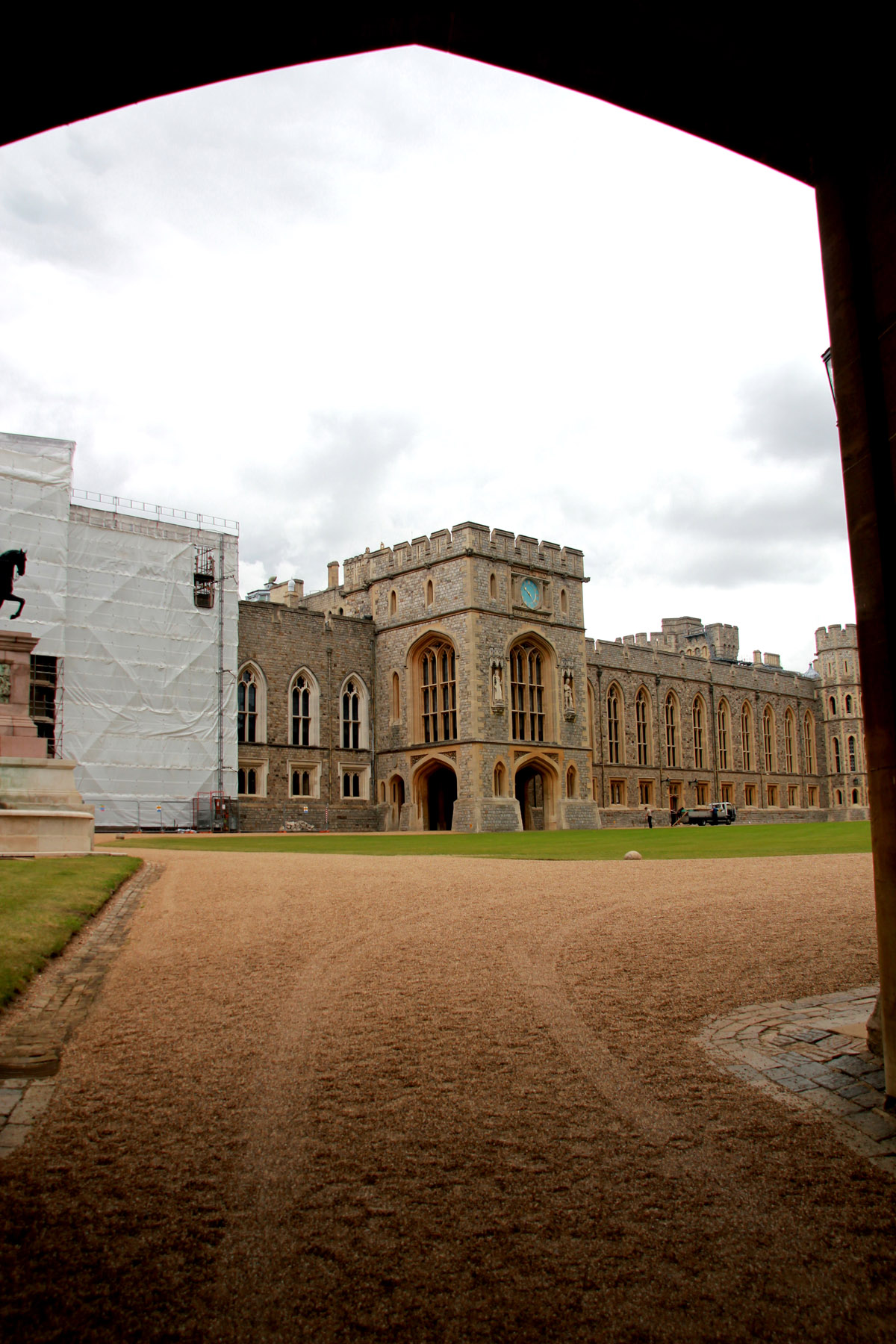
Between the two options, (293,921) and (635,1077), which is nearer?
(635,1077)

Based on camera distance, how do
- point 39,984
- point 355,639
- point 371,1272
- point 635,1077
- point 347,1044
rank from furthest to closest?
point 355,639 < point 39,984 < point 347,1044 < point 635,1077 < point 371,1272

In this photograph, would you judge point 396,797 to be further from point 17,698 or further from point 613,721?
point 17,698

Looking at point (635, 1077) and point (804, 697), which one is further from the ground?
point (804, 697)

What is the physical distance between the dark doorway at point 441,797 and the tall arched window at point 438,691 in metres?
1.59

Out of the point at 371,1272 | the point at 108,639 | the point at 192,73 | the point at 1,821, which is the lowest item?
the point at 371,1272

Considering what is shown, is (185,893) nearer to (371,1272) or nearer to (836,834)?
(371,1272)

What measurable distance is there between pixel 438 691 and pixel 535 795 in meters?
7.27

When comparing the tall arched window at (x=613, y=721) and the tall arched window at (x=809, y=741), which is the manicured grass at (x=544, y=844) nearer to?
the tall arched window at (x=613, y=721)

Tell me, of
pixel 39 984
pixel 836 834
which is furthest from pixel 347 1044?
pixel 836 834

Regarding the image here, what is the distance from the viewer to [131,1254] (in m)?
2.17

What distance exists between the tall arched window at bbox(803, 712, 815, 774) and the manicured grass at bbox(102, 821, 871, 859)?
1216 inches

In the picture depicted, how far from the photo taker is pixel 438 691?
3219cm

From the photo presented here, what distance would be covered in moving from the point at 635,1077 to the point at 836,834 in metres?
20.7

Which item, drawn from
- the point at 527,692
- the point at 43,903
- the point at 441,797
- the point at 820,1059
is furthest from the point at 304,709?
the point at 820,1059
